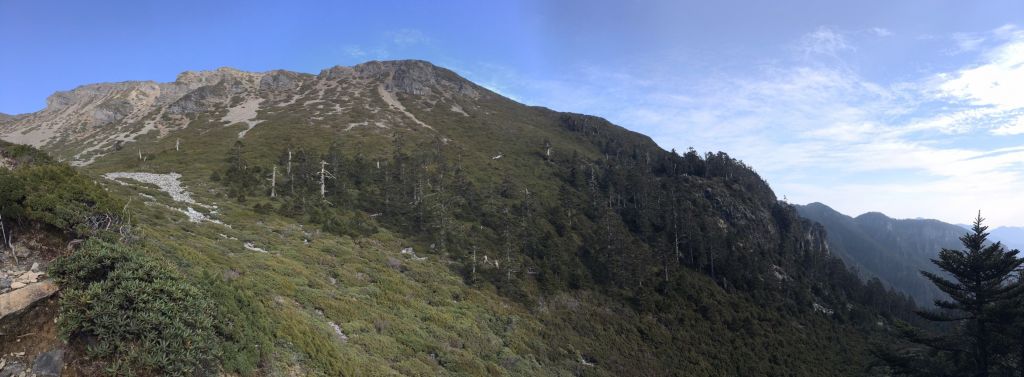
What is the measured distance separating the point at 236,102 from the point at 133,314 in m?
144

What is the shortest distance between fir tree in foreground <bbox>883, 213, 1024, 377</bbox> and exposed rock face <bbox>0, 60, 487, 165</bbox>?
96634mm

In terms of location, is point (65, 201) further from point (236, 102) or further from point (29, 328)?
point (236, 102)

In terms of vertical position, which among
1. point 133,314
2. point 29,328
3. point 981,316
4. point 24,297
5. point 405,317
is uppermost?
point 24,297

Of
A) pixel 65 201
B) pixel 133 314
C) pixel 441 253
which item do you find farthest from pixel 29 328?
pixel 441 253

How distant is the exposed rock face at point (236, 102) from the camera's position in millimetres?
107438

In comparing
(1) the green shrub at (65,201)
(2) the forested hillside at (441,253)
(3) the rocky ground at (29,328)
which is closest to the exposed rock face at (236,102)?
(2) the forested hillside at (441,253)

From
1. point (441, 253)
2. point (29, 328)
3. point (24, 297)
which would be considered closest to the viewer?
point (29, 328)

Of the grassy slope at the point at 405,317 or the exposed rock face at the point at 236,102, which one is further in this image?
the exposed rock face at the point at 236,102

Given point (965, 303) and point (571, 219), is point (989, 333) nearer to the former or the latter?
point (965, 303)

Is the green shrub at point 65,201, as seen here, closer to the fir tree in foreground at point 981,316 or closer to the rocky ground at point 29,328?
the rocky ground at point 29,328

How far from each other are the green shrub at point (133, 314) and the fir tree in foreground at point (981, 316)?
36.5m

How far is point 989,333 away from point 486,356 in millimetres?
30238

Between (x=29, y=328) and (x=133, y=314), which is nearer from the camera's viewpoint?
(x=29, y=328)

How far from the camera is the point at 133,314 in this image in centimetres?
966
